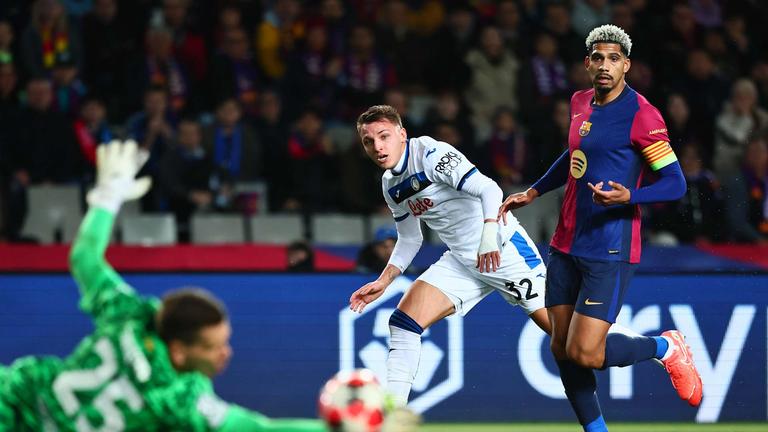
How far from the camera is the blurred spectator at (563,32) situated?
1296cm

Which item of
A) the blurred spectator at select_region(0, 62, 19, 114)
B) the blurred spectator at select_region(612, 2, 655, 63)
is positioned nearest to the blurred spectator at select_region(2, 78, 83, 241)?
the blurred spectator at select_region(0, 62, 19, 114)

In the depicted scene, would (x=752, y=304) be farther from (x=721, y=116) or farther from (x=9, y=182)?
(x=9, y=182)

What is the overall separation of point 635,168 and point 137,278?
356cm

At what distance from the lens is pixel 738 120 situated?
1200 cm

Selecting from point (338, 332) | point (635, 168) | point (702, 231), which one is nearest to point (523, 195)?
point (635, 168)

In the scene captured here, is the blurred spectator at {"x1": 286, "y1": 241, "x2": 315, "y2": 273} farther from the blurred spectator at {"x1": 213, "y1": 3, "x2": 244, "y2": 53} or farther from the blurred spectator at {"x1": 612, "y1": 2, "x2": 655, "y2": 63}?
the blurred spectator at {"x1": 612, "y1": 2, "x2": 655, "y2": 63}

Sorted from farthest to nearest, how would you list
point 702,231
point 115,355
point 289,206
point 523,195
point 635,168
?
point 289,206 < point 702,231 < point 523,195 < point 635,168 < point 115,355

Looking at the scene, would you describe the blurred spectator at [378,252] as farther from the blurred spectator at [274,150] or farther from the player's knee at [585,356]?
the player's knee at [585,356]

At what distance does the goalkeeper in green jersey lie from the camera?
4.45m

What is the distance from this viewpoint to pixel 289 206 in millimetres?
11523

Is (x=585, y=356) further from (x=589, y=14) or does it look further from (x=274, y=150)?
(x=589, y=14)

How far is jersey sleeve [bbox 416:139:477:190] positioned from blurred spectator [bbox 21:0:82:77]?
6.29m

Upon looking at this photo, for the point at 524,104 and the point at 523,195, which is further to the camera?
the point at 524,104

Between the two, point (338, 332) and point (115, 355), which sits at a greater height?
point (115, 355)
